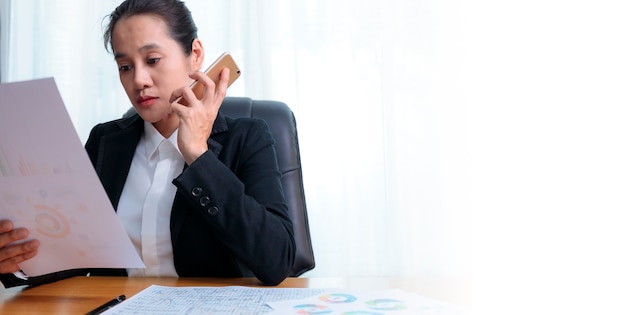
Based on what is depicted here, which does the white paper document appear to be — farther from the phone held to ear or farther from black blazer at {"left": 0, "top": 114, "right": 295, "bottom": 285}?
the phone held to ear

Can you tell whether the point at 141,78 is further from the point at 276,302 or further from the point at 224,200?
the point at 276,302

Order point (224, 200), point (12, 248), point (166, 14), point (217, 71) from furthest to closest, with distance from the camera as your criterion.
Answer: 1. point (166, 14)
2. point (217, 71)
3. point (224, 200)
4. point (12, 248)

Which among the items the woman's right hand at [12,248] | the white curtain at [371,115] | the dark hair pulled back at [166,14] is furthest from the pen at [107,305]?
the white curtain at [371,115]

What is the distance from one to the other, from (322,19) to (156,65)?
1.04 meters

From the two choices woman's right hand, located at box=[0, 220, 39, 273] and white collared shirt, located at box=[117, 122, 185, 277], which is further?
white collared shirt, located at box=[117, 122, 185, 277]

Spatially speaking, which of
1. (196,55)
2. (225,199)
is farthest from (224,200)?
(196,55)

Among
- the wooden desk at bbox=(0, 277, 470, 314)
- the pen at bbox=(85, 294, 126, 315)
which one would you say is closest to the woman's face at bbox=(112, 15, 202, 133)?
the wooden desk at bbox=(0, 277, 470, 314)

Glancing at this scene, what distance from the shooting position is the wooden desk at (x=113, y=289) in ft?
2.69

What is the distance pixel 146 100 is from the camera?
1.19 m

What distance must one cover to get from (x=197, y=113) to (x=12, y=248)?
14.9 inches

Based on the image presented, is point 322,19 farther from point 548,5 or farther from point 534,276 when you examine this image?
point 534,276

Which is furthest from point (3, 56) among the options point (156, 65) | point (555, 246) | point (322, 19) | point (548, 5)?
point (555, 246)

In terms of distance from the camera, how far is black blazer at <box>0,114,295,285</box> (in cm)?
101

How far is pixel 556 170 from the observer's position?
80.7 inches
